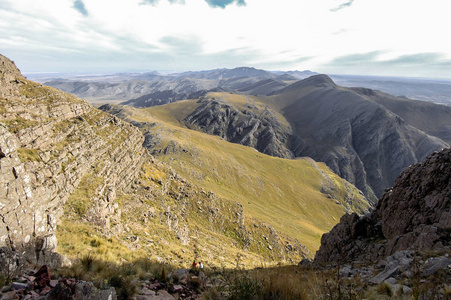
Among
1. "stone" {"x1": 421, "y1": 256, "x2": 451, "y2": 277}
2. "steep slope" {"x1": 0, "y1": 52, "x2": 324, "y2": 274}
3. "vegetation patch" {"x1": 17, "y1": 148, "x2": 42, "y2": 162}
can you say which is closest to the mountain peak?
"steep slope" {"x1": 0, "y1": 52, "x2": 324, "y2": 274}

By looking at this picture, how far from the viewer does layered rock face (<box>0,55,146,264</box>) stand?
1098 cm

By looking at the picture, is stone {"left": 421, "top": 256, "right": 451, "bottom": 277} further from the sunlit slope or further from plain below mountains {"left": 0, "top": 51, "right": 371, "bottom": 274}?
the sunlit slope

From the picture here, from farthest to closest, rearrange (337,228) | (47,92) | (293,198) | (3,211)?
(293,198) < (47,92) < (337,228) < (3,211)

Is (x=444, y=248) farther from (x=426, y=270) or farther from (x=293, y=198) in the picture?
(x=293, y=198)

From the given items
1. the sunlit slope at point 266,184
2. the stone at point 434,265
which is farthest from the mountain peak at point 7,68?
the stone at point 434,265

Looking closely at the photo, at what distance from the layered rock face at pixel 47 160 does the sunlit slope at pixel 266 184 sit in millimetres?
29572

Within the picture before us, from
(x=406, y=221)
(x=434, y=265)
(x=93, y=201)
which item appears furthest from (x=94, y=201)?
(x=406, y=221)

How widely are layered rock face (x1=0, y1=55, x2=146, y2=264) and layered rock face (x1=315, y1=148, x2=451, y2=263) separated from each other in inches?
756

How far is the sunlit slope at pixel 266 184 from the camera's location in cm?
6469

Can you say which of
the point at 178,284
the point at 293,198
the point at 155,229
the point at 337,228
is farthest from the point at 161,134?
the point at 178,284

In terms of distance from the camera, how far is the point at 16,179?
11.8m

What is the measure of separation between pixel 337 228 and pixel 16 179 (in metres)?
26.7

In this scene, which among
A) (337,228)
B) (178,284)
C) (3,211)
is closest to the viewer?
(178,284)

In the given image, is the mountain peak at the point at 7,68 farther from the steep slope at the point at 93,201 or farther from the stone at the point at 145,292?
the stone at the point at 145,292
